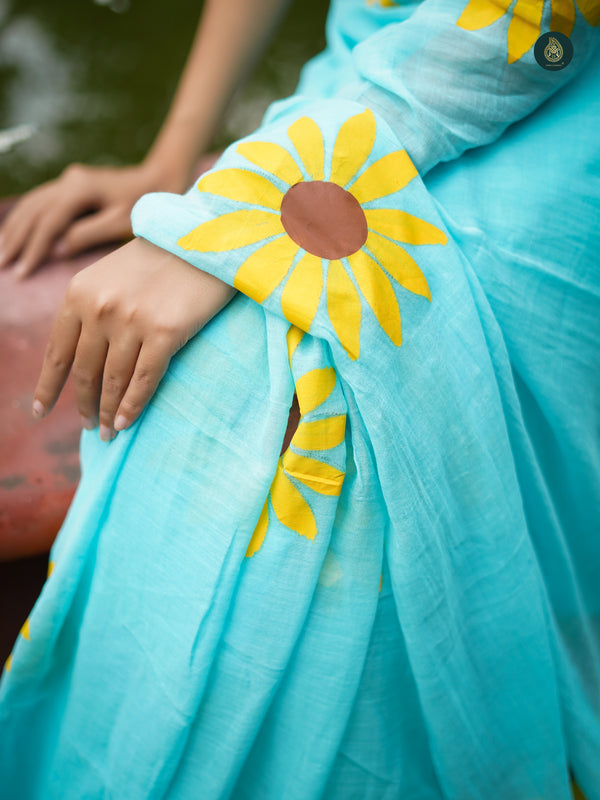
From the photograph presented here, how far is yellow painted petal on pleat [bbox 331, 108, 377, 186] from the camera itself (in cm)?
48

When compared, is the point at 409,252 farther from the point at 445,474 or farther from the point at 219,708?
the point at 219,708

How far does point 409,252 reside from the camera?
0.47m

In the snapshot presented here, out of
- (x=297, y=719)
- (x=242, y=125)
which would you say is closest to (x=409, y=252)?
(x=297, y=719)

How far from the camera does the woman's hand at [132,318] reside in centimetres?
45

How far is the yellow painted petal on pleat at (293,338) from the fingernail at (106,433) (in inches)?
6.7

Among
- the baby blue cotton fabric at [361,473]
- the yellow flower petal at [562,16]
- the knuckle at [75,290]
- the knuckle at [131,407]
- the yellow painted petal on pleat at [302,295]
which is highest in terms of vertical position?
the knuckle at [75,290]

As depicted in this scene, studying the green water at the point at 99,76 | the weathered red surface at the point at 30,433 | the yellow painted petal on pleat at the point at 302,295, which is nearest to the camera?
the yellow painted petal on pleat at the point at 302,295

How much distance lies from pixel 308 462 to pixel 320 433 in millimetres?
23

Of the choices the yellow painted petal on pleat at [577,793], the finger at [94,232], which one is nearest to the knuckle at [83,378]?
the finger at [94,232]

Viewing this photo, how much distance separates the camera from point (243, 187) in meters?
0.46

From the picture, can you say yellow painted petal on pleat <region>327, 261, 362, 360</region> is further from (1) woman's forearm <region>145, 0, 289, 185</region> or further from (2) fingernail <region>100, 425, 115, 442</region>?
(1) woman's forearm <region>145, 0, 289, 185</region>

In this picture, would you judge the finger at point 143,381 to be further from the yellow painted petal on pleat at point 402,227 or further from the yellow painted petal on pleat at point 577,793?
the yellow painted petal on pleat at point 577,793

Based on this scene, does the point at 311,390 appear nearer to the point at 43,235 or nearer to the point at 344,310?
the point at 344,310

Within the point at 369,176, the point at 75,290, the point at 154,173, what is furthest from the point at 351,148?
the point at 154,173
